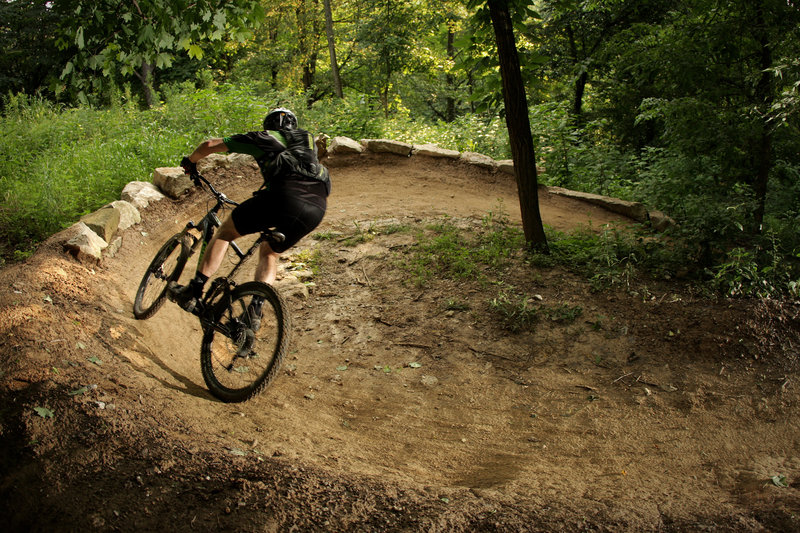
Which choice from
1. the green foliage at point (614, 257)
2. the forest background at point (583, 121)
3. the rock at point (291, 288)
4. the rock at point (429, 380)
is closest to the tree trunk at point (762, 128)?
Answer: the forest background at point (583, 121)

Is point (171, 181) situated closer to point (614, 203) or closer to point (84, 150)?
point (84, 150)

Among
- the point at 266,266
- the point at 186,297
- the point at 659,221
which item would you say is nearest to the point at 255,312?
the point at 266,266

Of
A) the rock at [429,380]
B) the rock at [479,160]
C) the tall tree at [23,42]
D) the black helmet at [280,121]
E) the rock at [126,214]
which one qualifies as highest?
the tall tree at [23,42]

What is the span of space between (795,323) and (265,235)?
4.81 metres

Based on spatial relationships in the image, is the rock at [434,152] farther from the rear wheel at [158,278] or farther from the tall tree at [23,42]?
the tall tree at [23,42]

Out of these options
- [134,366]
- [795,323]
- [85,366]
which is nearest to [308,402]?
[134,366]

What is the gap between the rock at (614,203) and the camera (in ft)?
→ 25.5

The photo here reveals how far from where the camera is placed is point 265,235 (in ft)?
12.9

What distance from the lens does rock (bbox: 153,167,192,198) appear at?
8.14 meters

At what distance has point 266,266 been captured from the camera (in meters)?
4.17

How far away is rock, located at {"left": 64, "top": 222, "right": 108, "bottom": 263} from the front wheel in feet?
8.95

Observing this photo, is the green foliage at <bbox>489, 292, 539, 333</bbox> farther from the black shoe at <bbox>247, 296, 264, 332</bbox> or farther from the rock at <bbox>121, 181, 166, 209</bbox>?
the rock at <bbox>121, 181, 166, 209</bbox>

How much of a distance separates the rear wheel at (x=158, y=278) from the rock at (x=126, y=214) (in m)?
2.15

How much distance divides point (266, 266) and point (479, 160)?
6598 millimetres
